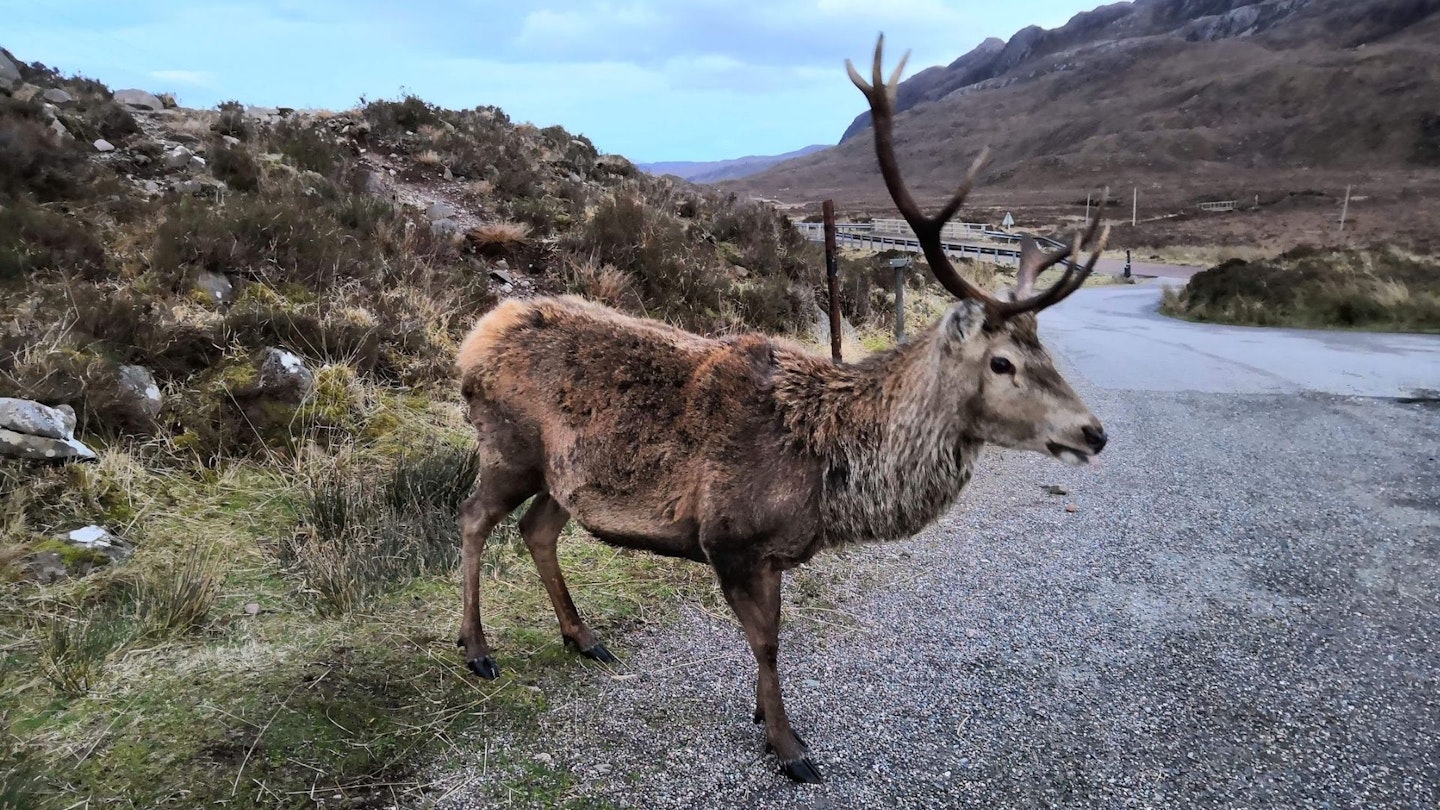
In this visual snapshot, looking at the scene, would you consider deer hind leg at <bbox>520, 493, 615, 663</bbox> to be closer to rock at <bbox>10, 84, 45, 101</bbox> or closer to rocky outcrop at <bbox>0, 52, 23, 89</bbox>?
rock at <bbox>10, 84, 45, 101</bbox>

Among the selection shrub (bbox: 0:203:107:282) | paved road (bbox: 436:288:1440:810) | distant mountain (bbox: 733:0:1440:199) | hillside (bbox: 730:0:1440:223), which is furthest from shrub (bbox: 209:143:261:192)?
hillside (bbox: 730:0:1440:223)

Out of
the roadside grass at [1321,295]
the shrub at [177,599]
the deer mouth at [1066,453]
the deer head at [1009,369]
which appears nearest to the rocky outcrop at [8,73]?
the shrub at [177,599]

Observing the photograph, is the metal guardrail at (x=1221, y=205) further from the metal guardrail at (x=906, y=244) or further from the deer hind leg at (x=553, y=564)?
the deer hind leg at (x=553, y=564)

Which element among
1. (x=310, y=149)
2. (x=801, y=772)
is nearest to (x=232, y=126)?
(x=310, y=149)

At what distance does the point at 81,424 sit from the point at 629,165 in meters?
17.3

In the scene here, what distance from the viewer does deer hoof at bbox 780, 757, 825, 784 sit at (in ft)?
10.1

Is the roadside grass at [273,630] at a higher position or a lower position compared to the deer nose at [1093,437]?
lower

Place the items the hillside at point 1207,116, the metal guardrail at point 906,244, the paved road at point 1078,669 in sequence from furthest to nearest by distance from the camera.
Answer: the hillside at point 1207,116
the metal guardrail at point 906,244
the paved road at point 1078,669

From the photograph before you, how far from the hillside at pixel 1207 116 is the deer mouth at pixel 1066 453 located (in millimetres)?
79287

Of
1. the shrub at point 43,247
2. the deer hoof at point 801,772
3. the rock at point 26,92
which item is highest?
the rock at point 26,92

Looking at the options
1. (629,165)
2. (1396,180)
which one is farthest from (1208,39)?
(629,165)

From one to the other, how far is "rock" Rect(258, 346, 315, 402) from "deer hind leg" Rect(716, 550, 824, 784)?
4460 millimetres

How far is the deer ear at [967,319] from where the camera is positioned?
3.03m

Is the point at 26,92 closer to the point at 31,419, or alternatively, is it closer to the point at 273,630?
the point at 31,419
